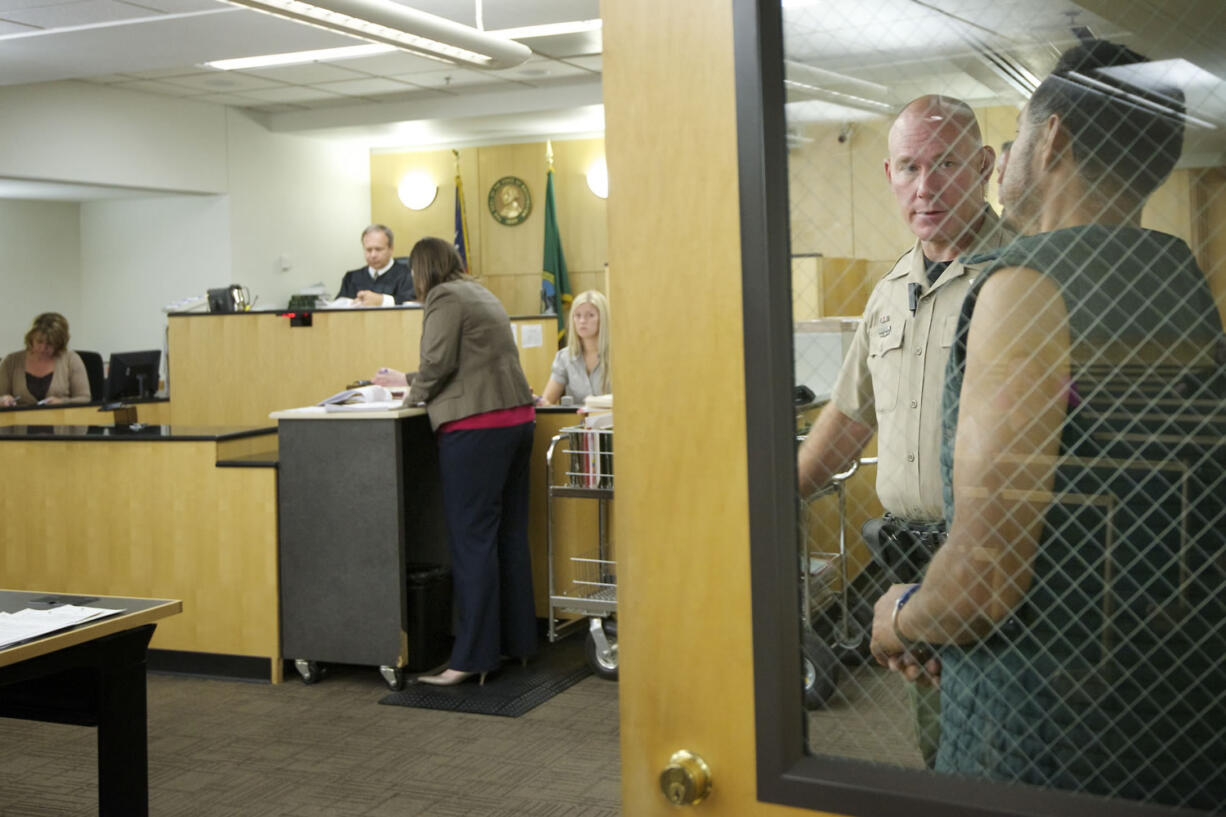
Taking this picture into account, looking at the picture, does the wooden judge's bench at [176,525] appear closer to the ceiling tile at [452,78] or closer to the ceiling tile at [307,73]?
the ceiling tile at [307,73]

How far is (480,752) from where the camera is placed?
3641 millimetres

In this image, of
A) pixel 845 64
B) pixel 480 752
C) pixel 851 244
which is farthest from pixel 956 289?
pixel 480 752

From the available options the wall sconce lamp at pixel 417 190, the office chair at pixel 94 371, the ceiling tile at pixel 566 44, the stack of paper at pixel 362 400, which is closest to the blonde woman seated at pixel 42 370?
the office chair at pixel 94 371

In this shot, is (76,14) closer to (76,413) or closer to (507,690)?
(76,413)

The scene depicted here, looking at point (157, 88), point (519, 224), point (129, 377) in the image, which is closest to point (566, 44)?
point (519, 224)

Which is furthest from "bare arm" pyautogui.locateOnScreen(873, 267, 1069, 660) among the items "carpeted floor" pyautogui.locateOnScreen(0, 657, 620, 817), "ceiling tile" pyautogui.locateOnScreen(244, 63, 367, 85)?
"ceiling tile" pyautogui.locateOnScreen(244, 63, 367, 85)

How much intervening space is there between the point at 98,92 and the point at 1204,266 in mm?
8977

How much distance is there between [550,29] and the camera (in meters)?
6.89

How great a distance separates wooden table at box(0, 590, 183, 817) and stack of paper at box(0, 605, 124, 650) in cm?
4

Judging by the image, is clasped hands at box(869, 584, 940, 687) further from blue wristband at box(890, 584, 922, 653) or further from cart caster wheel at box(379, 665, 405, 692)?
cart caster wheel at box(379, 665, 405, 692)

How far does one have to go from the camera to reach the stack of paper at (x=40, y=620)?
2098 millimetres

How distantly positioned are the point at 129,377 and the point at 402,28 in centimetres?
374

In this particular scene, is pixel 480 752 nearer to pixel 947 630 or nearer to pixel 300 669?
pixel 300 669

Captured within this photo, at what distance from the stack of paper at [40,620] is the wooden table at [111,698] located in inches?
1.8
